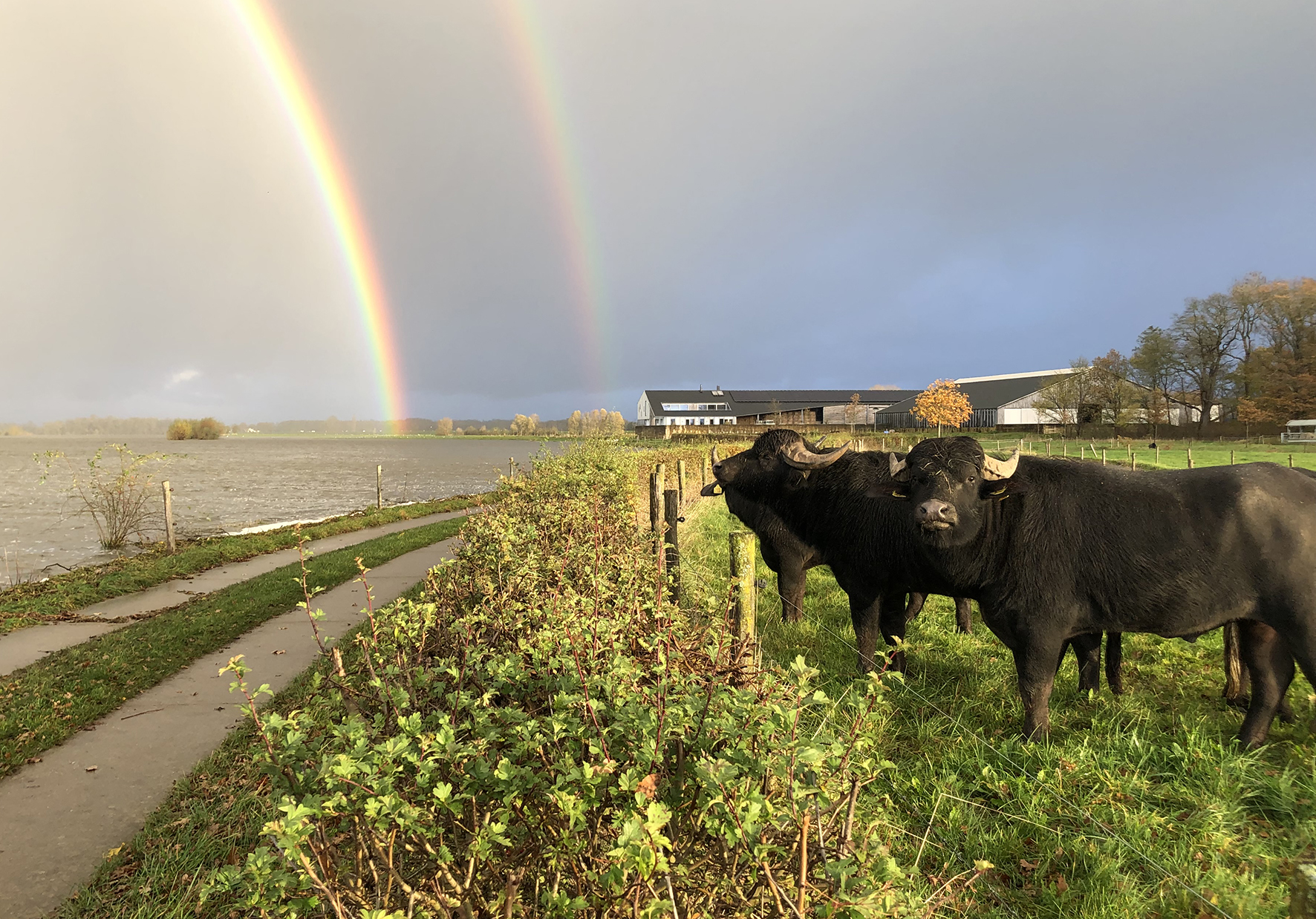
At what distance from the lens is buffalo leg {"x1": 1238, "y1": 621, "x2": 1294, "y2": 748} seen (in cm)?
378

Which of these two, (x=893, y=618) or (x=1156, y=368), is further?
(x=1156, y=368)

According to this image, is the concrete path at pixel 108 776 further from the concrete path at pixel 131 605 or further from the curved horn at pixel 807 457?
the curved horn at pixel 807 457

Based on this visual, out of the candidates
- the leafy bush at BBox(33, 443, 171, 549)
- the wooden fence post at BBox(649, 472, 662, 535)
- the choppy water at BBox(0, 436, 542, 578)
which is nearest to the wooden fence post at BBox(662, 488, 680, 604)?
the wooden fence post at BBox(649, 472, 662, 535)

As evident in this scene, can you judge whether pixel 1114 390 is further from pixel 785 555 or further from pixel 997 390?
pixel 785 555

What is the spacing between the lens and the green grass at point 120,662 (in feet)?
16.5

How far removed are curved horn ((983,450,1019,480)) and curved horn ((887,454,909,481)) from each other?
0.52 m

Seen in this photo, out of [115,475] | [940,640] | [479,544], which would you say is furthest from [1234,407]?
[115,475]

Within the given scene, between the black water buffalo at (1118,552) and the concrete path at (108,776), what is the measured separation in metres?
5.40

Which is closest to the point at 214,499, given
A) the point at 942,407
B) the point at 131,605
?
the point at 131,605

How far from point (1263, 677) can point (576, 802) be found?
185 inches

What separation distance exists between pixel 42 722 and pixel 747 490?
666cm

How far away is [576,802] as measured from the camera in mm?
1426

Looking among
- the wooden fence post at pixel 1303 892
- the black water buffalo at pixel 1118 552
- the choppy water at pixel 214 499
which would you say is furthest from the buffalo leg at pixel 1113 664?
the choppy water at pixel 214 499

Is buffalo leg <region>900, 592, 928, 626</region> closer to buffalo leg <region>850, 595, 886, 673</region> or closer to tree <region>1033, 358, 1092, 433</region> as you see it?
buffalo leg <region>850, 595, 886, 673</region>
